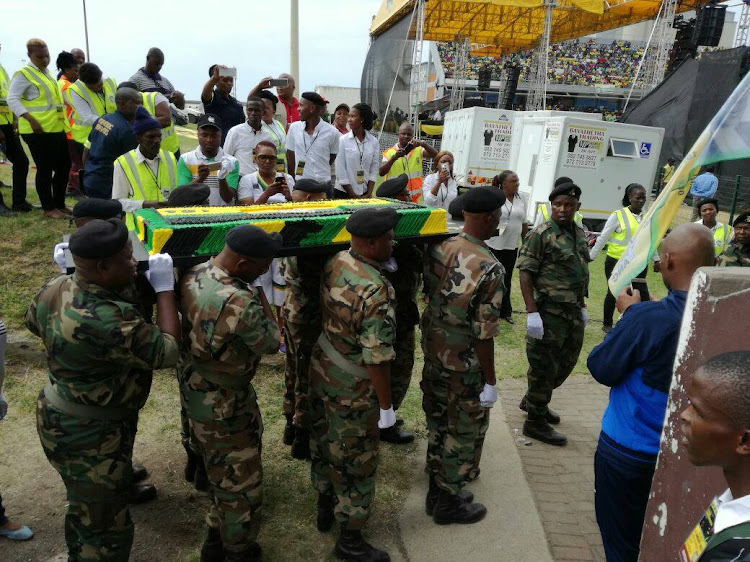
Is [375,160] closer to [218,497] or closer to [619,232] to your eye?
[619,232]

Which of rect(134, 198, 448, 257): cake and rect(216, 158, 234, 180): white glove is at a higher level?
rect(216, 158, 234, 180): white glove

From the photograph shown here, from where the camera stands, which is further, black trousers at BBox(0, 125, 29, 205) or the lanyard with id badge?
black trousers at BBox(0, 125, 29, 205)

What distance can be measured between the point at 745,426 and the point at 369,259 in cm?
194

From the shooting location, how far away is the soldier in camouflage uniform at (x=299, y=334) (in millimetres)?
3764

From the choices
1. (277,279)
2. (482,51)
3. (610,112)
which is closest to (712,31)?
(482,51)

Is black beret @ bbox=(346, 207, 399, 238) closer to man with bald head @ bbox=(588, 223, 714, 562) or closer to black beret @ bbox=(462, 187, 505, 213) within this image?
black beret @ bbox=(462, 187, 505, 213)

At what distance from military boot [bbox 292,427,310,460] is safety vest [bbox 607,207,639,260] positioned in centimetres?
450

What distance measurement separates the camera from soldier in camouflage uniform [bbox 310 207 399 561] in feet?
9.30

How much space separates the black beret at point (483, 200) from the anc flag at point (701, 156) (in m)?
0.97

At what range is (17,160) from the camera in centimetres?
654

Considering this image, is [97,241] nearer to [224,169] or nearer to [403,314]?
[403,314]

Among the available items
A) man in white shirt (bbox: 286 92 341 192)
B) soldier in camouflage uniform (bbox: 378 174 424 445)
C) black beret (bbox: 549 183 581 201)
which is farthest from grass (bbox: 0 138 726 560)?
man in white shirt (bbox: 286 92 341 192)

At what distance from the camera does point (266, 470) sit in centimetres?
384

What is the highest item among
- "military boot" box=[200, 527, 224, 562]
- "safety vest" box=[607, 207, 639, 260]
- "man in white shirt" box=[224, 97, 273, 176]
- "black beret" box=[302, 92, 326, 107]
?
"black beret" box=[302, 92, 326, 107]
